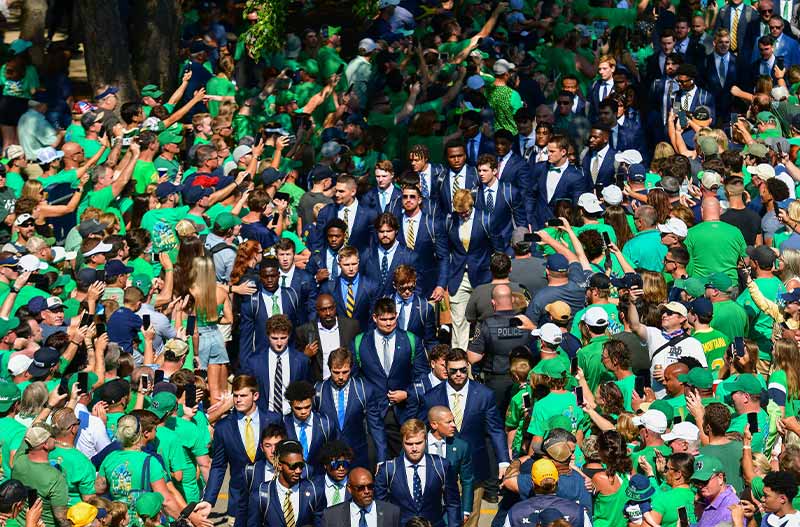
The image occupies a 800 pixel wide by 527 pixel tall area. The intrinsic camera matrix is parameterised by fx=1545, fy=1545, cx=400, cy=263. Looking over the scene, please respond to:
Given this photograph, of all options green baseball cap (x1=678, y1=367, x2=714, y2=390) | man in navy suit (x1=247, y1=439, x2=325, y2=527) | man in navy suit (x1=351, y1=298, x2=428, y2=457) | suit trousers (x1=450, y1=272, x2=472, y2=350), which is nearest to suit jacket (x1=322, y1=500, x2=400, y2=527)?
man in navy suit (x1=247, y1=439, x2=325, y2=527)

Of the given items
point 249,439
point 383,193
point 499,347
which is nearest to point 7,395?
point 249,439

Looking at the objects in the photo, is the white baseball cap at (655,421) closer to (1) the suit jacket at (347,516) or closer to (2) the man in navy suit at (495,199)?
(1) the suit jacket at (347,516)

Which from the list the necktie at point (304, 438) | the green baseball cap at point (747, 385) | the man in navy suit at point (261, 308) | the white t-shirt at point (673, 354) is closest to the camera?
the green baseball cap at point (747, 385)

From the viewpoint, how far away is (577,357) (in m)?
14.0

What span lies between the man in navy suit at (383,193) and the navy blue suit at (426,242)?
0.46 meters

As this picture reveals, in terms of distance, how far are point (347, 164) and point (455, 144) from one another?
1.31 m

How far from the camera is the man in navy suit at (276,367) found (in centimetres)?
1433

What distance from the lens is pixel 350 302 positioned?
51.6ft

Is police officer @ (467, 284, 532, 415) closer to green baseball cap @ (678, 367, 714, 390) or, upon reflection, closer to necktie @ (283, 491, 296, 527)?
green baseball cap @ (678, 367, 714, 390)

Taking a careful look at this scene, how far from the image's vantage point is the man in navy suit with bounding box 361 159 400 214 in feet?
56.7

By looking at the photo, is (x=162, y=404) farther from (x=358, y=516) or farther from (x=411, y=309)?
(x=411, y=309)

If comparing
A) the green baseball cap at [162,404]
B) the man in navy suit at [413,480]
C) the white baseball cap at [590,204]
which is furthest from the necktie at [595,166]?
the green baseball cap at [162,404]

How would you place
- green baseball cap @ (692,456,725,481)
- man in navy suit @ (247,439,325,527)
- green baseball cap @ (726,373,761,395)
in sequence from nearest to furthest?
green baseball cap @ (692,456,725,481) < man in navy suit @ (247,439,325,527) < green baseball cap @ (726,373,761,395)

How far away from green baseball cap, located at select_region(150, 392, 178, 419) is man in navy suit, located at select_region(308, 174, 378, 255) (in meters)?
4.08
